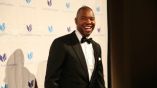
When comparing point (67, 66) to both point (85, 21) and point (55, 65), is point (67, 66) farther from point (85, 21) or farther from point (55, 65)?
point (85, 21)

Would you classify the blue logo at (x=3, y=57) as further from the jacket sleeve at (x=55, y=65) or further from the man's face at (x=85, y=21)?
the man's face at (x=85, y=21)

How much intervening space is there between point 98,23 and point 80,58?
1.40 metres

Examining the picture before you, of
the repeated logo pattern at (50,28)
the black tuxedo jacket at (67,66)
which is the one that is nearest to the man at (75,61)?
the black tuxedo jacket at (67,66)

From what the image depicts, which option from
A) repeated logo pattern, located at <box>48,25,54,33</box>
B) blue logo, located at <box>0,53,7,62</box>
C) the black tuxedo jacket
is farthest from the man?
repeated logo pattern, located at <box>48,25,54,33</box>

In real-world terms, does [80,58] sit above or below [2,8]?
below

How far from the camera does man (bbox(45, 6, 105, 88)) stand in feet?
7.32

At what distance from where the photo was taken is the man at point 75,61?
2232mm

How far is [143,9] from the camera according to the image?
4.05m

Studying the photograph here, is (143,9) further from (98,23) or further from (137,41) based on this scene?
(98,23)

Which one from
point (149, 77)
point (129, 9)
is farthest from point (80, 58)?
point (149, 77)

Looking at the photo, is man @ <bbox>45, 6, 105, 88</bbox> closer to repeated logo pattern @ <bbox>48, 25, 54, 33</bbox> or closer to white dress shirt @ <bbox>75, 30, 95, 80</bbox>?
white dress shirt @ <bbox>75, 30, 95, 80</bbox>

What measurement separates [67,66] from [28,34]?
0.68 metres

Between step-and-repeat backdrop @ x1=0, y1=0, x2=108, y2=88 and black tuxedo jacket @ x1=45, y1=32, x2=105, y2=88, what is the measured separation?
51 centimetres

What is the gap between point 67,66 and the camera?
227 cm
